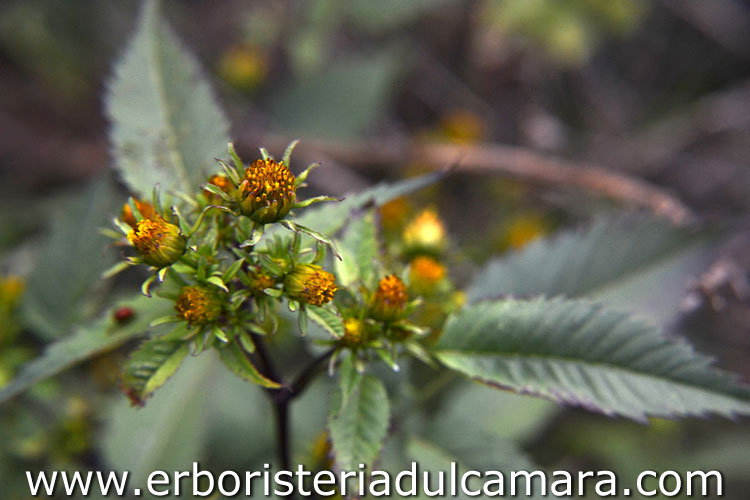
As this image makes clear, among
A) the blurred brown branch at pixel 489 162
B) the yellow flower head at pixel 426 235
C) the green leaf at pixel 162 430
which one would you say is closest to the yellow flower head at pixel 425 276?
the yellow flower head at pixel 426 235

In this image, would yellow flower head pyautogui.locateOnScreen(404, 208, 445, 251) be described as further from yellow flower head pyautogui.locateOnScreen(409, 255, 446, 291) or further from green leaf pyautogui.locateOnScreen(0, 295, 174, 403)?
green leaf pyautogui.locateOnScreen(0, 295, 174, 403)

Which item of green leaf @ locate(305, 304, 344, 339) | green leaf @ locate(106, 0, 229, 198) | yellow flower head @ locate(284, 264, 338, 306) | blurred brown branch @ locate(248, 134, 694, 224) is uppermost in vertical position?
blurred brown branch @ locate(248, 134, 694, 224)

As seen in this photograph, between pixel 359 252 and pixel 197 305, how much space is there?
0.31 meters

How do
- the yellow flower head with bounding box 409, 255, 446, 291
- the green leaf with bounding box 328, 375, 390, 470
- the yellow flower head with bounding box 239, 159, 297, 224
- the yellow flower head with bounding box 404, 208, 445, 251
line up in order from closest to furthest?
the yellow flower head with bounding box 239, 159, 297, 224 → the green leaf with bounding box 328, 375, 390, 470 → the yellow flower head with bounding box 409, 255, 446, 291 → the yellow flower head with bounding box 404, 208, 445, 251

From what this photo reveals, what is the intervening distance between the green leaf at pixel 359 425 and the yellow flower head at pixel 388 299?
0.12 metres

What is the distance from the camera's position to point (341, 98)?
120 inches

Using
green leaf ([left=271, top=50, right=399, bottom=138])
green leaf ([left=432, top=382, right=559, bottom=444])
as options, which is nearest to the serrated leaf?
green leaf ([left=432, top=382, right=559, bottom=444])

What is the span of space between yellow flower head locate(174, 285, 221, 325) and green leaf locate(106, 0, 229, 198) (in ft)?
1.03

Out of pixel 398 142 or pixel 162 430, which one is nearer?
pixel 162 430

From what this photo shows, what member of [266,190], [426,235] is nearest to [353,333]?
[266,190]

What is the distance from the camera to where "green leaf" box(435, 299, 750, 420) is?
108 centimetres

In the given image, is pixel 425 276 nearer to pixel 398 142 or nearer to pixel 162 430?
pixel 162 430

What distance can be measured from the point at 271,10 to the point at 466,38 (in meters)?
1.04

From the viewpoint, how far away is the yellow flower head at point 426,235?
4.84 feet
